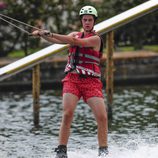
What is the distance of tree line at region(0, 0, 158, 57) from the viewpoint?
84.8 ft

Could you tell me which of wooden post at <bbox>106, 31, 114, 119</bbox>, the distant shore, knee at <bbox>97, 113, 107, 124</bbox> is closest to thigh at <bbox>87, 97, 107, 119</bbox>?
knee at <bbox>97, 113, 107, 124</bbox>

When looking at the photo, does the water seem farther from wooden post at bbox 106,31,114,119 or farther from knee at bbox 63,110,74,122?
knee at bbox 63,110,74,122

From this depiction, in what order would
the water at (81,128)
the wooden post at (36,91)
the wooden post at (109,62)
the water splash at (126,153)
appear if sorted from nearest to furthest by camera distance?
1. the water splash at (126,153)
2. the water at (81,128)
3. the wooden post at (36,91)
4. the wooden post at (109,62)

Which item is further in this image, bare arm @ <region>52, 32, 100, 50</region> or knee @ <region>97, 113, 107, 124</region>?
knee @ <region>97, 113, 107, 124</region>

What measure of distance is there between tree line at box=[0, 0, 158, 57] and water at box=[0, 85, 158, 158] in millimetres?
6350

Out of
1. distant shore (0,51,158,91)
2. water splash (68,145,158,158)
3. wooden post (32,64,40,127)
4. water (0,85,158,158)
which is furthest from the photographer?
distant shore (0,51,158,91)

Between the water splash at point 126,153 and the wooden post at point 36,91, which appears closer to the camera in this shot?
the water splash at point 126,153

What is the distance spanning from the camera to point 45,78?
2284cm

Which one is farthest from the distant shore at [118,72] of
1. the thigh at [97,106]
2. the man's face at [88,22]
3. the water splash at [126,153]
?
the man's face at [88,22]

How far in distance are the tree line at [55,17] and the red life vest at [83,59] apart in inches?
646

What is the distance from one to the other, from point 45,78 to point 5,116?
7301 millimetres

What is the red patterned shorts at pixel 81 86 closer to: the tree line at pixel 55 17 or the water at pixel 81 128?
the water at pixel 81 128

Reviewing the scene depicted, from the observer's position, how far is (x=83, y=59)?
8805mm

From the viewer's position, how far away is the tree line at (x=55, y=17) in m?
25.8
